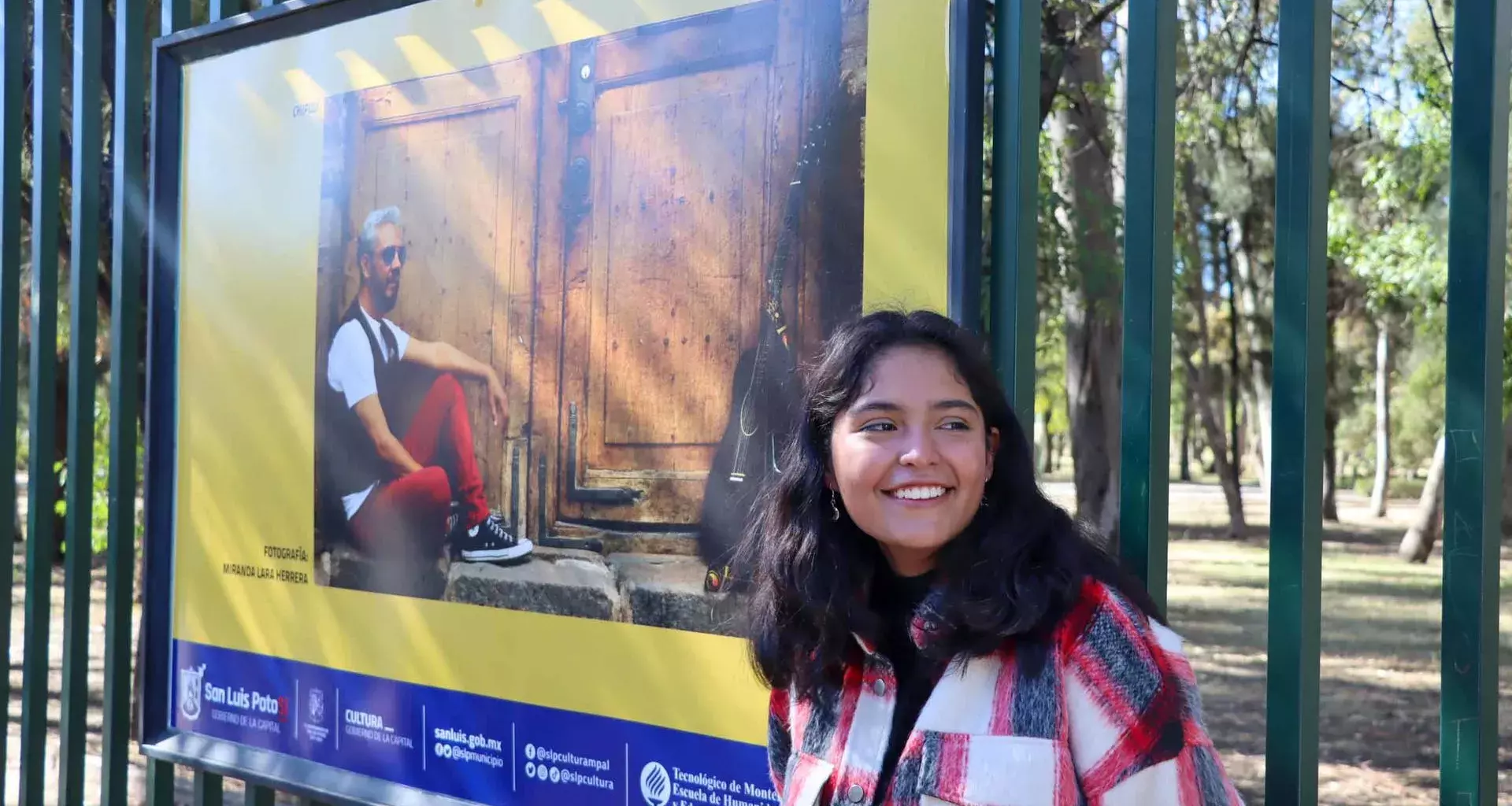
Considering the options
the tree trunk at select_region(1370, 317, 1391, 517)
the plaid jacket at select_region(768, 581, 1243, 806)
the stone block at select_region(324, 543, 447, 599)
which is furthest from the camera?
the tree trunk at select_region(1370, 317, 1391, 517)

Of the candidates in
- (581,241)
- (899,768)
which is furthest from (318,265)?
(899,768)

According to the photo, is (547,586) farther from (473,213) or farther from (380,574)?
(473,213)

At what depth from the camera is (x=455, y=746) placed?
2.88 m

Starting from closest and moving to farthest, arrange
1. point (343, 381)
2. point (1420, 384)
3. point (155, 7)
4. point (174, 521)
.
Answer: point (343, 381) < point (174, 521) < point (155, 7) < point (1420, 384)

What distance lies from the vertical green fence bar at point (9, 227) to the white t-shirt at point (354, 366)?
4.53 feet

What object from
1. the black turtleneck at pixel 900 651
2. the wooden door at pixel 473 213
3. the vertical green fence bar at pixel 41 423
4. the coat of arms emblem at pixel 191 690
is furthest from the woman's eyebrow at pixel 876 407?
the vertical green fence bar at pixel 41 423

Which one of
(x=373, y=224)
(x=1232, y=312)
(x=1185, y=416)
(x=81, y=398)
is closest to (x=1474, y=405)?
(x=373, y=224)

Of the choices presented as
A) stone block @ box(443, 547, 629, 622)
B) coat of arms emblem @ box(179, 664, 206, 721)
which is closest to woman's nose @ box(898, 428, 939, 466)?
stone block @ box(443, 547, 629, 622)

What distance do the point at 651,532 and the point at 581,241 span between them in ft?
2.05

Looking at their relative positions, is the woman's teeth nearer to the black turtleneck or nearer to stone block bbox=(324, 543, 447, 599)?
the black turtleneck

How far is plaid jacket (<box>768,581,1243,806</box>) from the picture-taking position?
→ 159 cm

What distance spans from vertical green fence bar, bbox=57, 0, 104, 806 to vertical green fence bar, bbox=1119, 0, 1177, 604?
9.51ft

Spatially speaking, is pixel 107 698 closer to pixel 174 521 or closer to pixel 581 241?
pixel 174 521

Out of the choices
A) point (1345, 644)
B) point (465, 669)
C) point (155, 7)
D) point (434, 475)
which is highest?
point (155, 7)
